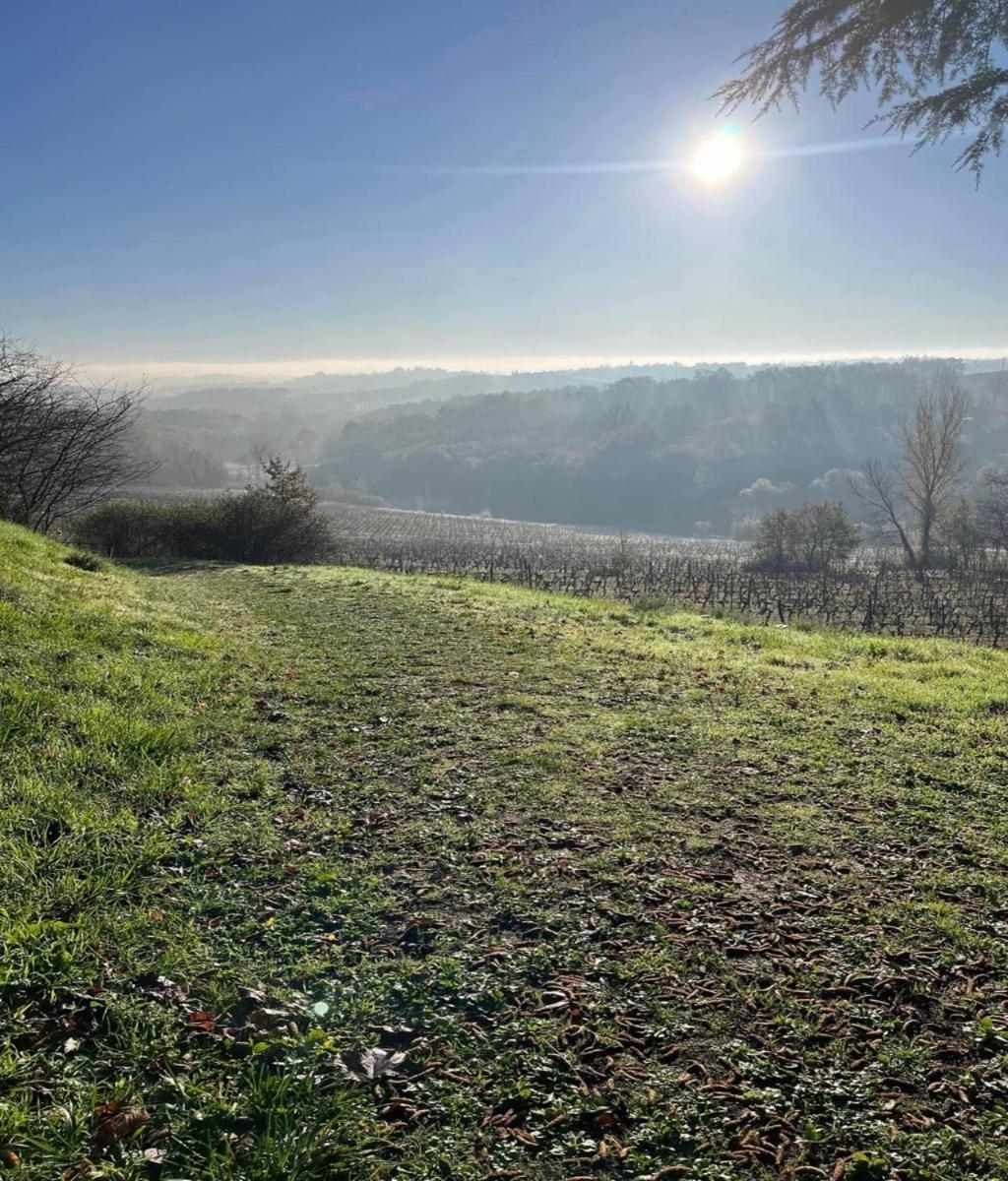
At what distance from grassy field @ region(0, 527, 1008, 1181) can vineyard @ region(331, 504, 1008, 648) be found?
938 centimetres

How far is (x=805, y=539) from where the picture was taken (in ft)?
169

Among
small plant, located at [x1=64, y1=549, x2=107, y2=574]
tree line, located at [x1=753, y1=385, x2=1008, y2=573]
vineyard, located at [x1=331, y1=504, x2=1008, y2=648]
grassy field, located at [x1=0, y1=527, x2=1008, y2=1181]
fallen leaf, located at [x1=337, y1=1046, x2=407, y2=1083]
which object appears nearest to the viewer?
grassy field, located at [x1=0, y1=527, x2=1008, y2=1181]

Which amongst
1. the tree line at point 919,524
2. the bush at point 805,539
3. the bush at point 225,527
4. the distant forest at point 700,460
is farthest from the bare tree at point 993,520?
the distant forest at point 700,460

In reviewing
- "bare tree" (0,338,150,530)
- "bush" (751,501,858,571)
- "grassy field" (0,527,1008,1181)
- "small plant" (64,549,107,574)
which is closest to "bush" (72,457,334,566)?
"bare tree" (0,338,150,530)

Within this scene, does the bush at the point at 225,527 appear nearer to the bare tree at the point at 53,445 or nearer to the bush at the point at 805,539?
the bare tree at the point at 53,445

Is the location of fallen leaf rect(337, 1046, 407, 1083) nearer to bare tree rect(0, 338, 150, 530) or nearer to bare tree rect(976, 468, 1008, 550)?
bare tree rect(0, 338, 150, 530)

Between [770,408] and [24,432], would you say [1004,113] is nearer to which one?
[24,432]

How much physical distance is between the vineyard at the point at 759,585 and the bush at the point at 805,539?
164cm

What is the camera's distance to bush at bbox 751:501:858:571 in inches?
1997

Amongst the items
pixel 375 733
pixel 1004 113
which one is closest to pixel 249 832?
pixel 375 733

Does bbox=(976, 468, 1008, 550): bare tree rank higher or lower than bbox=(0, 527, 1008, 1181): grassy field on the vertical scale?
higher

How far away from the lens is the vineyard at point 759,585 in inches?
1008

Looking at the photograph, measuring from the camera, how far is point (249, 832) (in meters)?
4.18

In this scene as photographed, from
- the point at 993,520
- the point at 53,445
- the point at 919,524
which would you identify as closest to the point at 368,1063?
the point at 53,445
